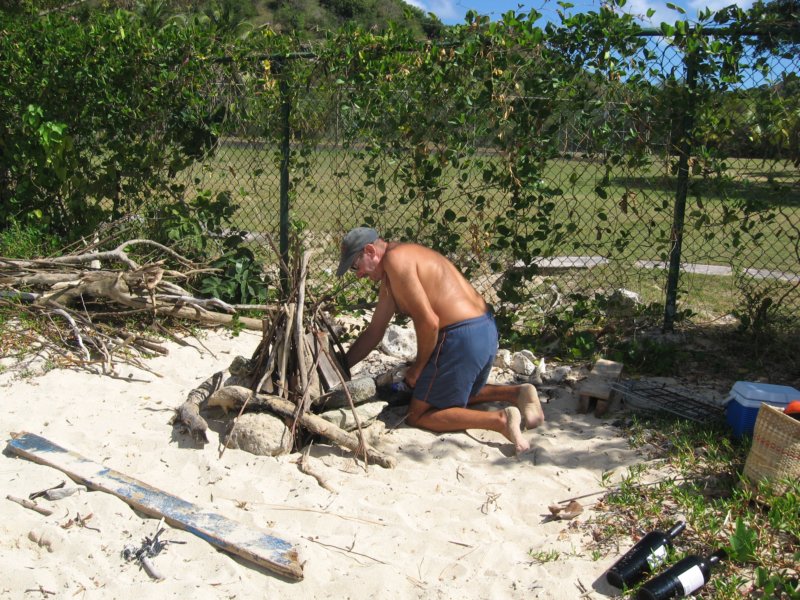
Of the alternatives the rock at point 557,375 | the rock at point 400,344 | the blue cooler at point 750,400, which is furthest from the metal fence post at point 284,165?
the blue cooler at point 750,400

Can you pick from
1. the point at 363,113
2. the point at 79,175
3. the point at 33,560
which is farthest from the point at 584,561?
the point at 79,175

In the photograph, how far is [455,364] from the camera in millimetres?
4312

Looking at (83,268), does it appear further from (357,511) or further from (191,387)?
(357,511)

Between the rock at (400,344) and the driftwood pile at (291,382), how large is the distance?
1.04m

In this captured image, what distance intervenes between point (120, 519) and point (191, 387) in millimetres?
1633

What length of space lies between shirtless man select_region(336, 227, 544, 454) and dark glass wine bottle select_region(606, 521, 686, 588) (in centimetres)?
117

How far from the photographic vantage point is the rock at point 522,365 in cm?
513

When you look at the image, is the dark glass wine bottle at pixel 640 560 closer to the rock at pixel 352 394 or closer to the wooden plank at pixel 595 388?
the wooden plank at pixel 595 388

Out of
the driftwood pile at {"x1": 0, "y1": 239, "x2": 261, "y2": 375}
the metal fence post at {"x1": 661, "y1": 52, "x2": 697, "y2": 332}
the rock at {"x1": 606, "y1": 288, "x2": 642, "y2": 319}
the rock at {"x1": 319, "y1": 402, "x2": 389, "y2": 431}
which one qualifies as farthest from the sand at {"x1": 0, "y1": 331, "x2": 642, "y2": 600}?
the metal fence post at {"x1": 661, "y1": 52, "x2": 697, "y2": 332}

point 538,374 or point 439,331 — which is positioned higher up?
point 439,331

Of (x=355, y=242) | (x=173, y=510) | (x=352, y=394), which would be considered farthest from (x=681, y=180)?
(x=173, y=510)

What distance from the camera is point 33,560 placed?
2947mm

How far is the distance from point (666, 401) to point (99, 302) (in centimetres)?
394

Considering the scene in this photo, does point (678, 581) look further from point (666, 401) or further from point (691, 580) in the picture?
point (666, 401)
